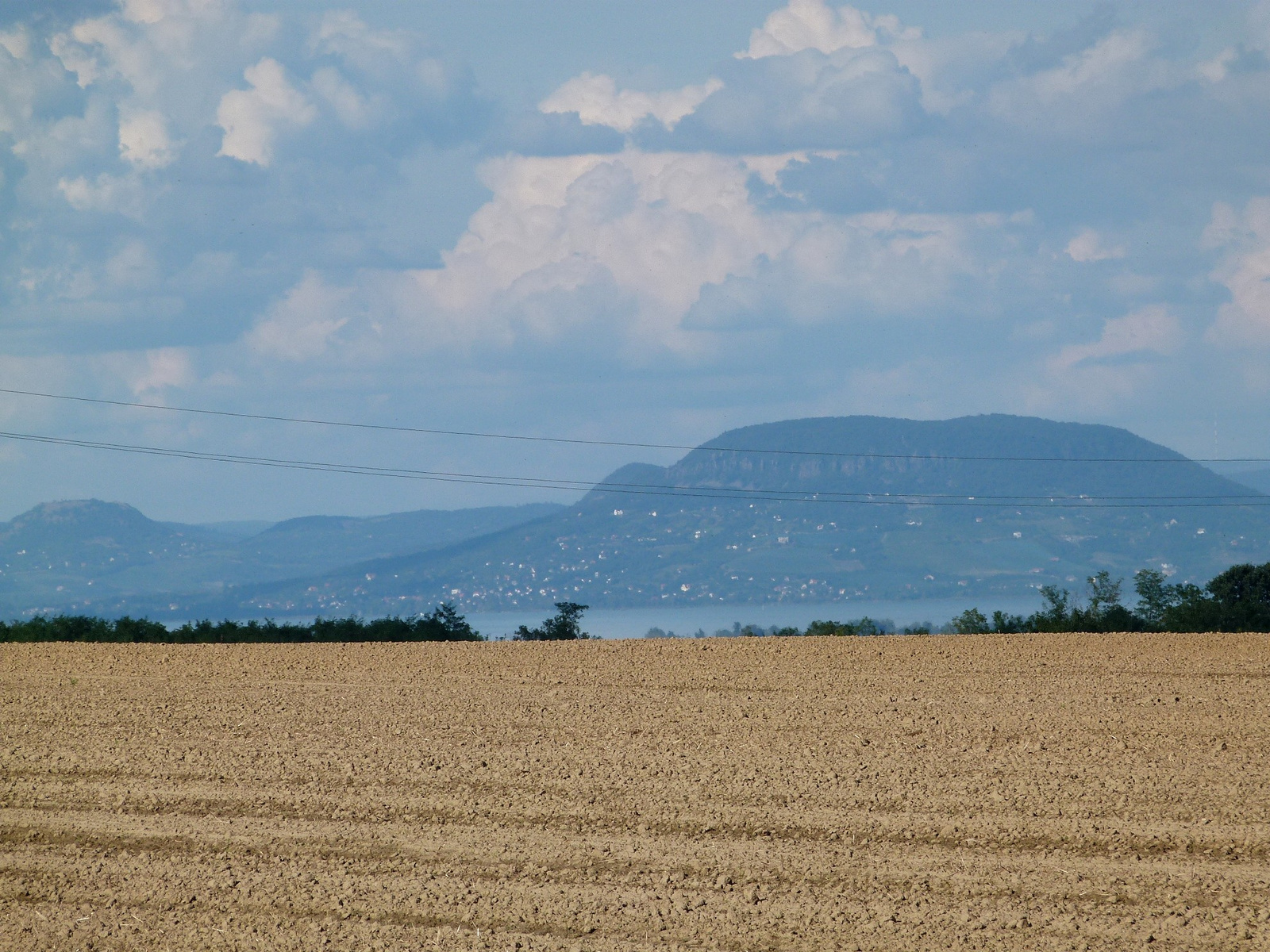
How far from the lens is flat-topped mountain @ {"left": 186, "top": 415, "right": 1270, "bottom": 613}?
5974 inches

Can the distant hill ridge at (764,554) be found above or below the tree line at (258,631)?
above

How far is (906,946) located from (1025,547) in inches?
6753

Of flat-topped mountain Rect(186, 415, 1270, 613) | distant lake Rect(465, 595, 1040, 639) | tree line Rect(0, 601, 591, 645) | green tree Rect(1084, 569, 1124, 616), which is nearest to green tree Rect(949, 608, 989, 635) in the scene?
green tree Rect(1084, 569, 1124, 616)

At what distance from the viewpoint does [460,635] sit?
94.0 ft

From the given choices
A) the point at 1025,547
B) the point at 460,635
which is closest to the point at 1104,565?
the point at 1025,547

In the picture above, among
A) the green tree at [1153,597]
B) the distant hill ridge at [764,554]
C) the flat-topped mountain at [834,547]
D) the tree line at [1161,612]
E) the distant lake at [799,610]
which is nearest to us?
the tree line at [1161,612]

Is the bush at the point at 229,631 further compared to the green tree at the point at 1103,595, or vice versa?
the green tree at the point at 1103,595

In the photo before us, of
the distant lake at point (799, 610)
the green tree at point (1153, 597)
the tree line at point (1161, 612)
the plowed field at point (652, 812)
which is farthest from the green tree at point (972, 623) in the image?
the distant lake at point (799, 610)

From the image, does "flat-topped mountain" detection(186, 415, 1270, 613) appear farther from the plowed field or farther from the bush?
the plowed field

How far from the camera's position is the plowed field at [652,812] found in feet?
28.7

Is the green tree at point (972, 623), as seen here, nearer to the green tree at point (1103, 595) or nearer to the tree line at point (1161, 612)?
the tree line at point (1161, 612)

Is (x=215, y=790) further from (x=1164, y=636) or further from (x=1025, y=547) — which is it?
(x=1025, y=547)

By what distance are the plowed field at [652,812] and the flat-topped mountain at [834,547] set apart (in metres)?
120

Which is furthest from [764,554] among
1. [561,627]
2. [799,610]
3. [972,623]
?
[972,623]
